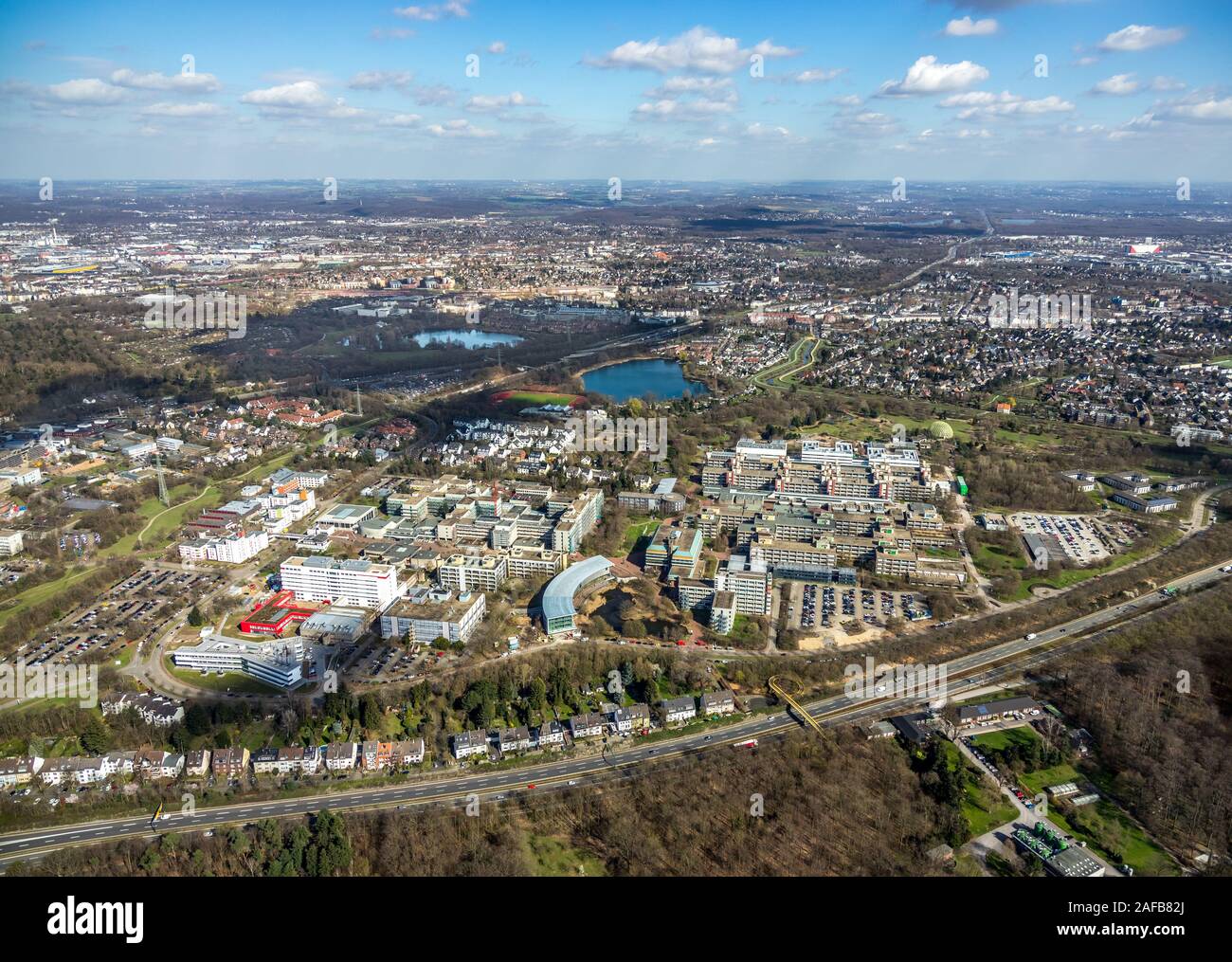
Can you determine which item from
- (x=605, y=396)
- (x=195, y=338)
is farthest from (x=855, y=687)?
(x=195, y=338)

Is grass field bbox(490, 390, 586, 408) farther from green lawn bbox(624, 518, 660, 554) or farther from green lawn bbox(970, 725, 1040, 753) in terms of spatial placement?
green lawn bbox(970, 725, 1040, 753)

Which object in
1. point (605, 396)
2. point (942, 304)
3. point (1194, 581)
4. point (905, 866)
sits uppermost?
point (942, 304)

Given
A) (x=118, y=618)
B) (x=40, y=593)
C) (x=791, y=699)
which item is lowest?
(x=791, y=699)

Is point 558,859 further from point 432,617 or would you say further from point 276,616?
point 276,616

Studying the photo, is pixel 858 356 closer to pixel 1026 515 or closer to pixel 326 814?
pixel 1026 515

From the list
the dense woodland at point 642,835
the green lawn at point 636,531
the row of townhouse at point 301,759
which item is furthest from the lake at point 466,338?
the dense woodland at point 642,835
